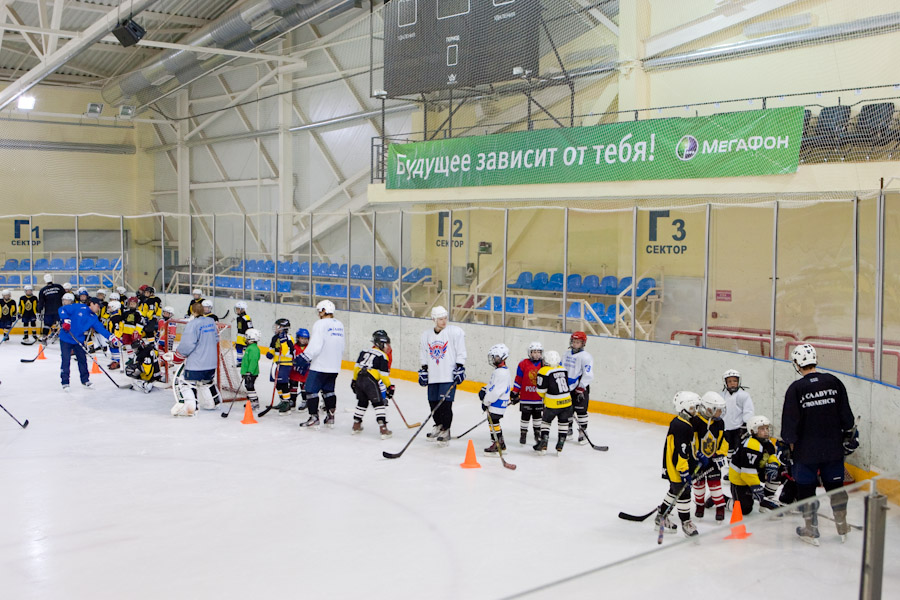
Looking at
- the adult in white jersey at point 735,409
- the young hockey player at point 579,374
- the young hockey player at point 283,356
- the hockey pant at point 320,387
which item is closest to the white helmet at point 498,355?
the young hockey player at point 579,374

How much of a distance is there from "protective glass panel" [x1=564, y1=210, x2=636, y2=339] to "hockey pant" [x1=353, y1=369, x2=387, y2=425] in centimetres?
339

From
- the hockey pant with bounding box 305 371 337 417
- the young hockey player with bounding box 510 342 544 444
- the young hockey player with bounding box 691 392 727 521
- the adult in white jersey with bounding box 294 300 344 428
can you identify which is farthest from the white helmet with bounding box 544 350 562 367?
the hockey pant with bounding box 305 371 337 417

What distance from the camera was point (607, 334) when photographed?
1159cm

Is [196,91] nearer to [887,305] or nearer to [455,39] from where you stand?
[455,39]

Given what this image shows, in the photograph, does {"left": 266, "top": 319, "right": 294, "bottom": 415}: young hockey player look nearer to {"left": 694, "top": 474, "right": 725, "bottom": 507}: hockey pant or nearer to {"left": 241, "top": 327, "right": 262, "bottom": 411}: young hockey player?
{"left": 241, "top": 327, "right": 262, "bottom": 411}: young hockey player

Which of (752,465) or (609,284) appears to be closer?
(752,465)

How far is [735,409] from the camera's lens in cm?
774

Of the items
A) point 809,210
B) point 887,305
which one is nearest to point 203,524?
point 887,305

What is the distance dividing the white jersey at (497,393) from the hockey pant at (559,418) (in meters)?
0.45

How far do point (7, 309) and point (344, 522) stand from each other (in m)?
14.4

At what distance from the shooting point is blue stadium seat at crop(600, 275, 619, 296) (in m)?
13.9

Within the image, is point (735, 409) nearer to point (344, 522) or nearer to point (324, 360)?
point (344, 522)

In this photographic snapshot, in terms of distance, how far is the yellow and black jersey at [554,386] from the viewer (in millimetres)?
8445

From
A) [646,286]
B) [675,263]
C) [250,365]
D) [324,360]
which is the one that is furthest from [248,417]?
[675,263]
